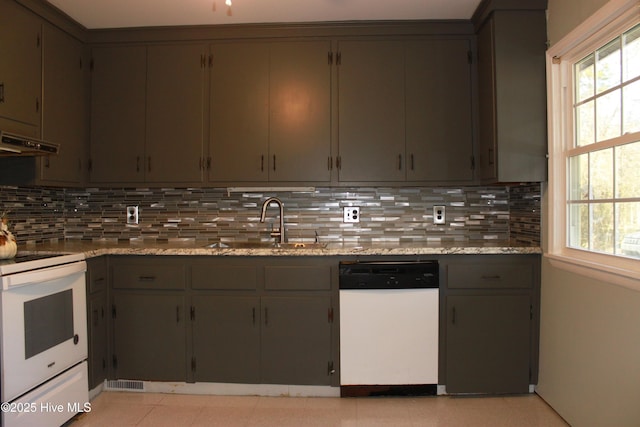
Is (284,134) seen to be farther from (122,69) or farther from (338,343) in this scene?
(338,343)

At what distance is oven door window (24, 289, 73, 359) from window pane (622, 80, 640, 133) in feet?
9.27


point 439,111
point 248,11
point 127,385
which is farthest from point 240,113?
point 127,385

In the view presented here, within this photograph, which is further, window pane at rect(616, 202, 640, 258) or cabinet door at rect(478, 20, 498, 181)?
cabinet door at rect(478, 20, 498, 181)

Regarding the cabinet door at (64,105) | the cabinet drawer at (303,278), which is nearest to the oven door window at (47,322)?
the cabinet door at (64,105)

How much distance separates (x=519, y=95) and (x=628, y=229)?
38.8 inches

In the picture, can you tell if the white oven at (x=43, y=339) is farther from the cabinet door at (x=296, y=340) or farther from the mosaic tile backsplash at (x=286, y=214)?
the cabinet door at (x=296, y=340)

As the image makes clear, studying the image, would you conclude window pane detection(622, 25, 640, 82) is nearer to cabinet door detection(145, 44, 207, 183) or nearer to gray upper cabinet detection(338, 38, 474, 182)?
gray upper cabinet detection(338, 38, 474, 182)

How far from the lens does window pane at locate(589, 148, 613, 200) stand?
181 centimetres

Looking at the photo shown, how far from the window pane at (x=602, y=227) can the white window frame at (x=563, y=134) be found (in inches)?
1.7

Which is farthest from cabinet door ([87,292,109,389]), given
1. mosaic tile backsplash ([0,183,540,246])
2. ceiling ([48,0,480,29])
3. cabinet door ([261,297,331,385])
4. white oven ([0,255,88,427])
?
ceiling ([48,0,480,29])

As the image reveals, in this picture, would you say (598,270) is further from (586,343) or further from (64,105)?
(64,105)

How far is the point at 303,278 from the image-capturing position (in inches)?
90.6

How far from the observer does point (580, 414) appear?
1915 mm

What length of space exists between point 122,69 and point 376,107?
1.78 metres
